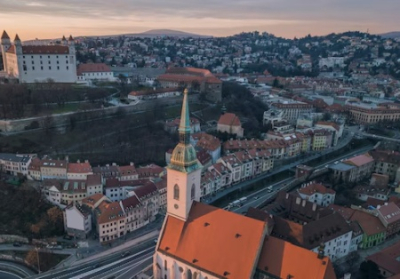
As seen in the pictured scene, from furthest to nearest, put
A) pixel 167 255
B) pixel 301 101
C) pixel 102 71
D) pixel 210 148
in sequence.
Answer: pixel 301 101, pixel 102 71, pixel 210 148, pixel 167 255

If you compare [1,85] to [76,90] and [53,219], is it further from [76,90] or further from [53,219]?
[53,219]

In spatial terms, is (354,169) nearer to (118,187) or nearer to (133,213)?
(133,213)

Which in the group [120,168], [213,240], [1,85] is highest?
[1,85]

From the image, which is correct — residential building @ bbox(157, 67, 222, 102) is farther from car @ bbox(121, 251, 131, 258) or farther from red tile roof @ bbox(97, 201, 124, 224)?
car @ bbox(121, 251, 131, 258)

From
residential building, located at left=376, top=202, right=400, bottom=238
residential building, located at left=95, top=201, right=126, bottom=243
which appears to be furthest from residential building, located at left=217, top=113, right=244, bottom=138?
residential building, located at left=95, top=201, right=126, bottom=243

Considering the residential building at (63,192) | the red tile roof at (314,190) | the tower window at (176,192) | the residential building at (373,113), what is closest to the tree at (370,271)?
the red tile roof at (314,190)

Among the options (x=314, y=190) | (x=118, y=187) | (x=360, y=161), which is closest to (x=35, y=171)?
(x=118, y=187)

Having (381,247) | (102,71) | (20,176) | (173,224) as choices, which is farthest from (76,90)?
(381,247)
